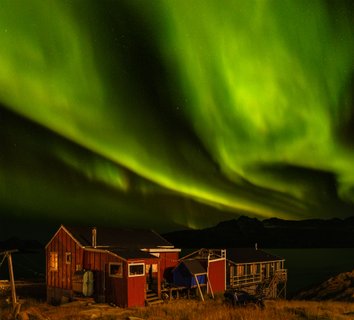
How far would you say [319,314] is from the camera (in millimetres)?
30250

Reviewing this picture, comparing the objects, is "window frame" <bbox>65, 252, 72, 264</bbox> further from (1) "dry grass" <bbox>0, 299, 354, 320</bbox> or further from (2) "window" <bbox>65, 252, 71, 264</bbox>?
(1) "dry grass" <bbox>0, 299, 354, 320</bbox>

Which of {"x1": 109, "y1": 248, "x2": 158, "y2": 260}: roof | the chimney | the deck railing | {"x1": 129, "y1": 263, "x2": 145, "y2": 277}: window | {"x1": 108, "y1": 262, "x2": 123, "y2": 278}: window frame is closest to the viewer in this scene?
{"x1": 129, "y1": 263, "x2": 145, "y2": 277}: window

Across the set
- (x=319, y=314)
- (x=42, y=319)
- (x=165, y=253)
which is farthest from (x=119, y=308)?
(x=319, y=314)

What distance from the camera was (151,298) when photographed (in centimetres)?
3797

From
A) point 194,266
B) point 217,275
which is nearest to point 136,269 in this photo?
point 194,266

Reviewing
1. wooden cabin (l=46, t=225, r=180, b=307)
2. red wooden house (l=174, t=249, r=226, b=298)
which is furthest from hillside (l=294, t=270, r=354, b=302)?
wooden cabin (l=46, t=225, r=180, b=307)

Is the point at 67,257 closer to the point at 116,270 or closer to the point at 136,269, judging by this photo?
the point at 116,270

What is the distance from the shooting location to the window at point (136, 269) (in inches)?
Answer: 1406

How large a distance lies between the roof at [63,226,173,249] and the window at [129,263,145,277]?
5.45 m

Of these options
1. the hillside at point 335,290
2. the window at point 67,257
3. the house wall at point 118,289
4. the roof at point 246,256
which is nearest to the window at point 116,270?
the house wall at point 118,289

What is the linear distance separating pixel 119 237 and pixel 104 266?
7304 mm

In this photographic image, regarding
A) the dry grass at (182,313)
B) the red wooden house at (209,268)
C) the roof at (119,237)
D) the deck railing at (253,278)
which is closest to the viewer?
the dry grass at (182,313)

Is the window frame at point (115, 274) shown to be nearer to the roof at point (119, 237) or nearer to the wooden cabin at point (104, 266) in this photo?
the wooden cabin at point (104, 266)

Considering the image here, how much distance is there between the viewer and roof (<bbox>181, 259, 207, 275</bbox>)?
42.8m
